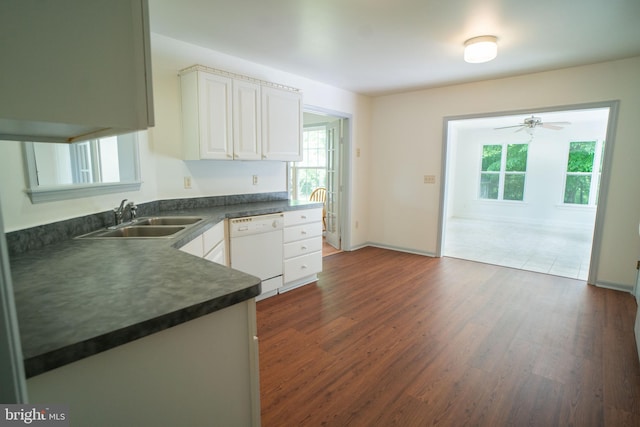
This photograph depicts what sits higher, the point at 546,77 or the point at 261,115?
the point at 546,77

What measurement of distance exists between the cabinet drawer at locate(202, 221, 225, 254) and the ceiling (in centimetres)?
159

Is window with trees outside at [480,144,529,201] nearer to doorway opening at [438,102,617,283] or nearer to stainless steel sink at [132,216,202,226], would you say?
doorway opening at [438,102,617,283]

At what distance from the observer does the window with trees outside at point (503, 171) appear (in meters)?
7.79

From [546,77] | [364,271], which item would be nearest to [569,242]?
[546,77]

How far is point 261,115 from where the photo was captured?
3.19m

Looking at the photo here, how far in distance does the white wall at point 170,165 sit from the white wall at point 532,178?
14.9 feet

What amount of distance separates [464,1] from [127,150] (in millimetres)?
2675

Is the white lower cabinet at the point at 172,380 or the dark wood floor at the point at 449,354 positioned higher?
the white lower cabinet at the point at 172,380

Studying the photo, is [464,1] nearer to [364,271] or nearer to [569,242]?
[364,271]

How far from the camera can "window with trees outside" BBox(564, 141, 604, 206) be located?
22.4ft

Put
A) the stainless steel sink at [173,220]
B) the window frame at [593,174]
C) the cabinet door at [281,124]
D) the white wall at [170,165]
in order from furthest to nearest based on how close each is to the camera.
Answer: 1. the window frame at [593,174]
2. the cabinet door at [281,124]
3. the stainless steel sink at [173,220]
4. the white wall at [170,165]
